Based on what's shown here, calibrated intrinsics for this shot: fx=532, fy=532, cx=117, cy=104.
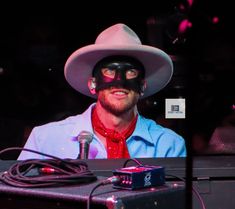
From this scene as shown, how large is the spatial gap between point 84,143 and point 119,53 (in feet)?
1.21

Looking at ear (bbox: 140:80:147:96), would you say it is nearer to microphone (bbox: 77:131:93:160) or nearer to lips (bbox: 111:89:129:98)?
lips (bbox: 111:89:129:98)

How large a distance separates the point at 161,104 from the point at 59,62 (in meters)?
0.40

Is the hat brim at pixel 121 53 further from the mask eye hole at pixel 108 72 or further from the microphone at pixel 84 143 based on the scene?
the microphone at pixel 84 143

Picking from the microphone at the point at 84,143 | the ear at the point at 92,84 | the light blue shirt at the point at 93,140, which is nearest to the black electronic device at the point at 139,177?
the microphone at the point at 84,143

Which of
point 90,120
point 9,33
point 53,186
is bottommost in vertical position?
point 53,186

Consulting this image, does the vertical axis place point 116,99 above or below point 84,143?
above

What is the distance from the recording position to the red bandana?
6.25 feet

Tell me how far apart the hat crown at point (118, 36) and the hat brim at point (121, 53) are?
16mm

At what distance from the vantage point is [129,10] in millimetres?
1935

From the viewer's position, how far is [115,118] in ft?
6.46

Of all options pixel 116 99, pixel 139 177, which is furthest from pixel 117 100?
pixel 139 177

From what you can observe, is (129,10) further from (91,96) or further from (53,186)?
(53,186)

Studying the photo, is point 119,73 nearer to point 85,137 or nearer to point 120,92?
point 120,92

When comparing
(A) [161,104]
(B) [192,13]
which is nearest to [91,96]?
(A) [161,104]
